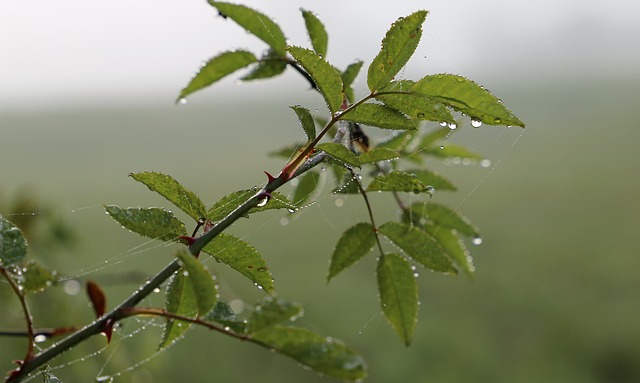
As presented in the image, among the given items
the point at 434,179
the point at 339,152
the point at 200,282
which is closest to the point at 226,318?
the point at 200,282

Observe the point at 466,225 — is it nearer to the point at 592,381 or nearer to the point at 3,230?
the point at 3,230

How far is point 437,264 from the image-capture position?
801mm

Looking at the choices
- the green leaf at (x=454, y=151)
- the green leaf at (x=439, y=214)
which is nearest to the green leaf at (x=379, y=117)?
the green leaf at (x=439, y=214)

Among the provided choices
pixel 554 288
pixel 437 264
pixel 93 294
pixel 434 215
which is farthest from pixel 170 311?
pixel 554 288

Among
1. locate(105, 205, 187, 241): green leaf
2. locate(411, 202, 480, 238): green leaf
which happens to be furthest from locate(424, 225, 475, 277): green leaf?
locate(105, 205, 187, 241): green leaf

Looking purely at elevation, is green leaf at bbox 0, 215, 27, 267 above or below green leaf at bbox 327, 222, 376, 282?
below

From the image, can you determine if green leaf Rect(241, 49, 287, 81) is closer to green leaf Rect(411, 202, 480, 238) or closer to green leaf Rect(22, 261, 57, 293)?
green leaf Rect(411, 202, 480, 238)

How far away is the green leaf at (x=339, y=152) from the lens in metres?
0.61

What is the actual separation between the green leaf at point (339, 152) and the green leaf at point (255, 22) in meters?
0.34

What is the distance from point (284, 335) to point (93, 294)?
277 mm

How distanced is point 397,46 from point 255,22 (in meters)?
0.36

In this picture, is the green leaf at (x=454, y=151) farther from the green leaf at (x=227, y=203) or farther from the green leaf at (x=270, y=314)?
the green leaf at (x=270, y=314)

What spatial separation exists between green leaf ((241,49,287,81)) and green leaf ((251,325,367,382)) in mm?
564

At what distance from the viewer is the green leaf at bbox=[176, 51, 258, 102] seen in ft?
2.82
